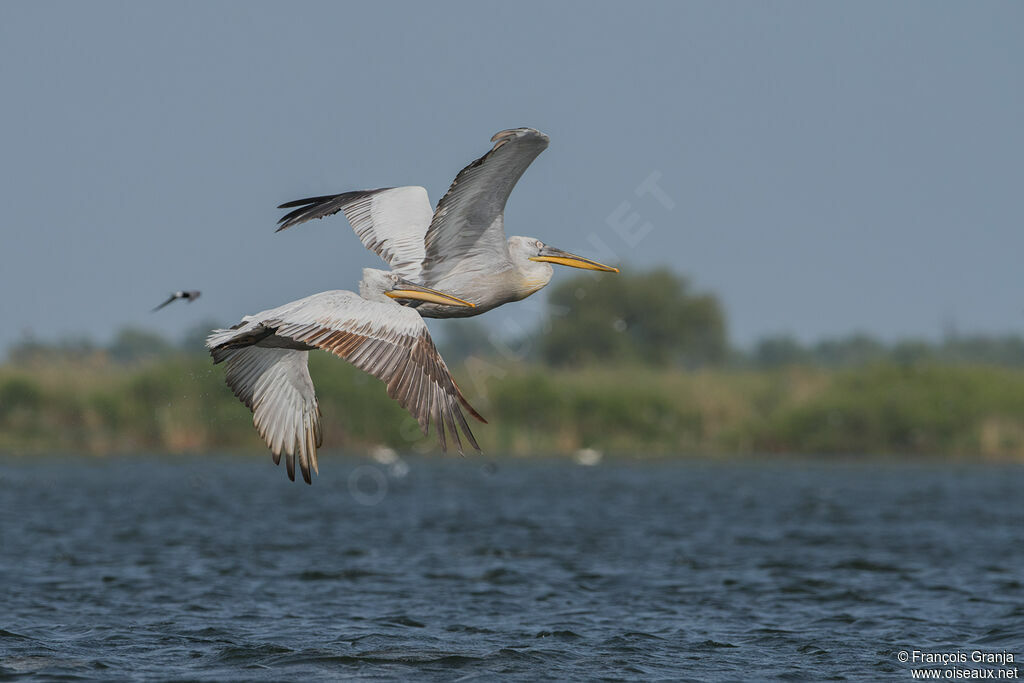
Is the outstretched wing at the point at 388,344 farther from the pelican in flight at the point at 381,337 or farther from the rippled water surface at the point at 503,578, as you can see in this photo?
the rippled water surface at the point at 503,578

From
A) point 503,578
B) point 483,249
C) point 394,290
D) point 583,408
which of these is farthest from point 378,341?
point 583,408

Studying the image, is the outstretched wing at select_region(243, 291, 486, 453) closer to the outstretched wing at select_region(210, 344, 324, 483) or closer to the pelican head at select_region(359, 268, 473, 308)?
the pelican head at select_region(359, 268, 473, 308)

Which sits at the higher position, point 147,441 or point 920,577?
point 147,441

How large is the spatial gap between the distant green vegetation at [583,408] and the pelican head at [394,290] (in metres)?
21.6

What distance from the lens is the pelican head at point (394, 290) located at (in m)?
8.48

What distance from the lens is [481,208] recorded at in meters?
8.73

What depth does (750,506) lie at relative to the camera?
83.1 feet

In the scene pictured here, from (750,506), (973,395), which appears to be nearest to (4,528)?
(750,506)

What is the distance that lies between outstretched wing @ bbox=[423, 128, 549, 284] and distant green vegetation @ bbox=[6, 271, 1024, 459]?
71.3 ft

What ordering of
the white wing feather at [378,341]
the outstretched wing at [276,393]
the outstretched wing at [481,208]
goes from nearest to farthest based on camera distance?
1. the white wing feather at [378,341]
2. the outstretched wing at [481,208]
3. the outstretched wing at [276,393]

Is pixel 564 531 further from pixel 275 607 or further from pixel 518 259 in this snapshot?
pixel 518 259

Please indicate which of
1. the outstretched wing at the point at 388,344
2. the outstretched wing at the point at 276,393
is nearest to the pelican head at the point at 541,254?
the outstretched wing at the point at 388,344

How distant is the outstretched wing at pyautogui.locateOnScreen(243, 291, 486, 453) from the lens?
802 centimetres

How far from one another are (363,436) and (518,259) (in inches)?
987
